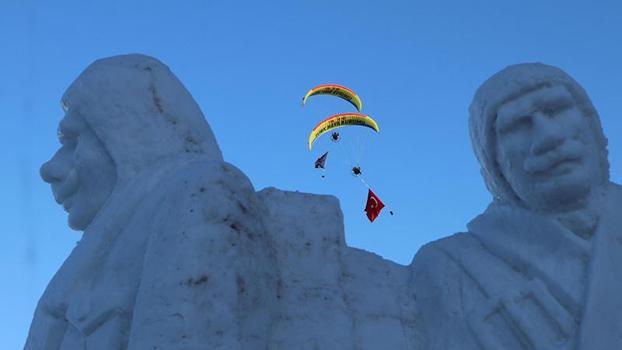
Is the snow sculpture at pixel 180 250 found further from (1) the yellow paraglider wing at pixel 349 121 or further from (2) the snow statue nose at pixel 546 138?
(1) the yellow paraglider wing at pixel 349 121

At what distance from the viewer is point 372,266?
3248 millimetres

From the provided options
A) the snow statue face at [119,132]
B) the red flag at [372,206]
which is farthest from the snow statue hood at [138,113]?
the red flag at [372,206]

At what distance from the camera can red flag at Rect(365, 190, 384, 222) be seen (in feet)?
48.5

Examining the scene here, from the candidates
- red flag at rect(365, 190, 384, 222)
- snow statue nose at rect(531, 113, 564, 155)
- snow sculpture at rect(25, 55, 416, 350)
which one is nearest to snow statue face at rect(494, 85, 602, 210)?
snow statue nose at rect(531, 113, 564, 155)

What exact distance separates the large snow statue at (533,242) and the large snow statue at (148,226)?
76 cm

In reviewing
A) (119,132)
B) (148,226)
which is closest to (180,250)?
(148,226)

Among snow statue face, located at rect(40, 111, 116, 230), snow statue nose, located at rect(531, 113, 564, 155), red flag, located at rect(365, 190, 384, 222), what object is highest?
red flag, located at rect(365, 190, 384, 222)

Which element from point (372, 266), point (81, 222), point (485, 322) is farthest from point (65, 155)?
point (485, 322)

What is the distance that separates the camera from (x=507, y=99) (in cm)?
314

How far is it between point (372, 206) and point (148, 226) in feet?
41.6

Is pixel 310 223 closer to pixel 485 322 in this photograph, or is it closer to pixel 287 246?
pixel 287 246

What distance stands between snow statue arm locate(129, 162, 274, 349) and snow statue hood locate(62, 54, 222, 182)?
0.42m

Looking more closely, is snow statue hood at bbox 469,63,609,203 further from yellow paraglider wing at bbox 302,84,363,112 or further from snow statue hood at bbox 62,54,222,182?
yellow paraglider wing at bbox 302,84,363,112

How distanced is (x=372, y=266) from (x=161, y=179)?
0.89 m
